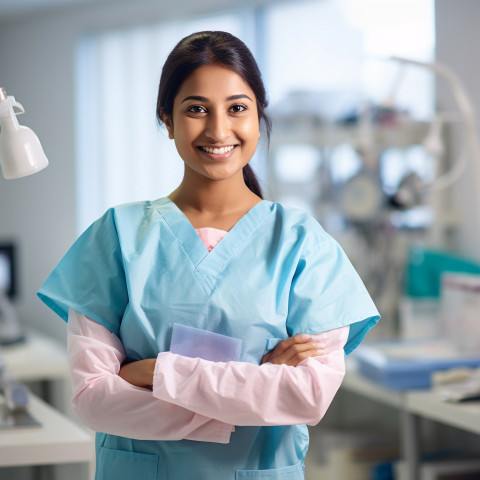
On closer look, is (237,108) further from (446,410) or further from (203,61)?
(446,410)

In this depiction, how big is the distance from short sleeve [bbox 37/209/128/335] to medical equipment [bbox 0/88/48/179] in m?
0.14

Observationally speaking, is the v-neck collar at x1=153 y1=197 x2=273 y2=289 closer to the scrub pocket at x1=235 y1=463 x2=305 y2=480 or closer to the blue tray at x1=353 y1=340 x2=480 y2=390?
the scrub pocket at x1=235 y1=463 x2=305 y2=480

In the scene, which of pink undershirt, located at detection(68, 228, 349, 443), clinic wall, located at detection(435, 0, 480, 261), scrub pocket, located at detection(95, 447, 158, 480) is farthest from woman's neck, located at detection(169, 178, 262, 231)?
clinic wall, located at detection(435, 0, 480, 261)

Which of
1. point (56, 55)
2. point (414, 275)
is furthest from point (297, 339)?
point (56, 55)

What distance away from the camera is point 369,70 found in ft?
11.2

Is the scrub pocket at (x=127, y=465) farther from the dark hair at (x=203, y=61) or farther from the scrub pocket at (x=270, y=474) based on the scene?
the dark hair at (x=203, y=61)

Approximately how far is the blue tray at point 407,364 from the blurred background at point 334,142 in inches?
2.2

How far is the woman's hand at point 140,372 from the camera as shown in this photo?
1.08 m

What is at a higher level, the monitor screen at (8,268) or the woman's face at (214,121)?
the woman's face at (214,121)

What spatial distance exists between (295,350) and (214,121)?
352 millimetres

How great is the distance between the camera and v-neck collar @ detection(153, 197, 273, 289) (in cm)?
114

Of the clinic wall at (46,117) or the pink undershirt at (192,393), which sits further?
the clinic wall at (46,117)

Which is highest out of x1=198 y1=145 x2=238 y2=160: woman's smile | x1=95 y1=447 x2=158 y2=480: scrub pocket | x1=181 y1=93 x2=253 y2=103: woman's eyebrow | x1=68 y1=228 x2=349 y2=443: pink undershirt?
x1=181 y1=93 x2=253 y2=103: woman's eyebrow

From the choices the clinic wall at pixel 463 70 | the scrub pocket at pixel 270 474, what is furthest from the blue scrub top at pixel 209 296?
the clinic wall at pixel 463 70
